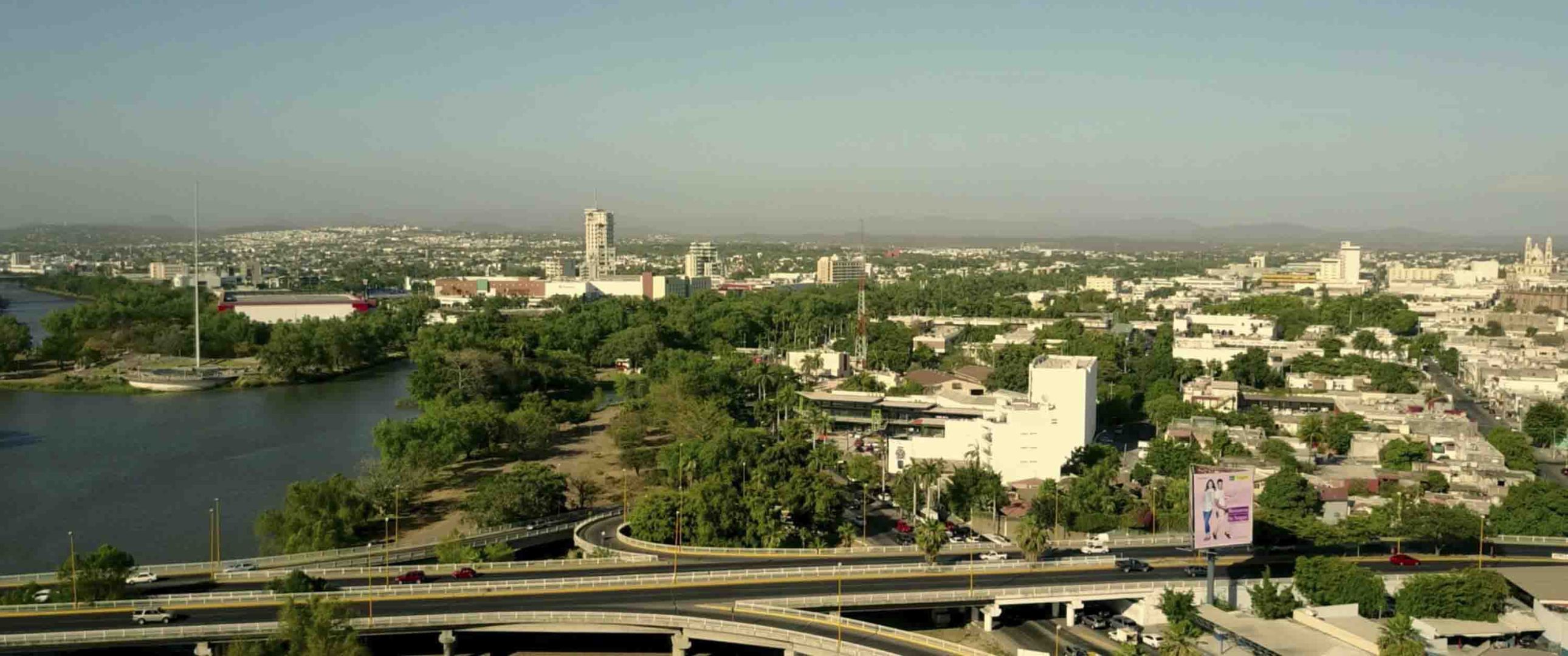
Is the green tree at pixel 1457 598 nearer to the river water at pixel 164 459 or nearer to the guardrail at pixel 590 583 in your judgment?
the guardrail at pixel 590 583

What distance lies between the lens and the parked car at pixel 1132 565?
14633 mm

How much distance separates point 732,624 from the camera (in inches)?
485

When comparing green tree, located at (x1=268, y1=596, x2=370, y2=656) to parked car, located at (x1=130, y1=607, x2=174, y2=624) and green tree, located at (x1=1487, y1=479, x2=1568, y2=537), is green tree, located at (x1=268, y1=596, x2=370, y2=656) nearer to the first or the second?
parked car, located at (x1=130, y1=607, x2=174, y2=624)

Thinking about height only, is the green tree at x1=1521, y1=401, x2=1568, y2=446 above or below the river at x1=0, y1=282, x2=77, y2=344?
below

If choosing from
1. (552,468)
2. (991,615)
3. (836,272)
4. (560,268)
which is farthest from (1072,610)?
(560,268)

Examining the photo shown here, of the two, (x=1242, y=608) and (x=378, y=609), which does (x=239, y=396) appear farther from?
(x=1242, y=608)

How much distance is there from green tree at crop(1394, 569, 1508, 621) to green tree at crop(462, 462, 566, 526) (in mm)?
11096

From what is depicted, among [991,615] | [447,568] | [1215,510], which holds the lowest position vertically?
[991,615]

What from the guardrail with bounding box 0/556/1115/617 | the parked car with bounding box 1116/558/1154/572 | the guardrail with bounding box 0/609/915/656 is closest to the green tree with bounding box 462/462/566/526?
the guardrail with bounding box 0/556/1115/617

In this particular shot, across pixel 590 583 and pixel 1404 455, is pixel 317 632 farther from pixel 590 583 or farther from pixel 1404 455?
pixel 1404 455

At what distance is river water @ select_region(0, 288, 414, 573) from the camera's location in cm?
1783

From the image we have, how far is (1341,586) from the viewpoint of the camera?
44.1 feet

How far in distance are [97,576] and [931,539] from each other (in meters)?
9.26

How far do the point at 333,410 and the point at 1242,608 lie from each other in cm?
2363
